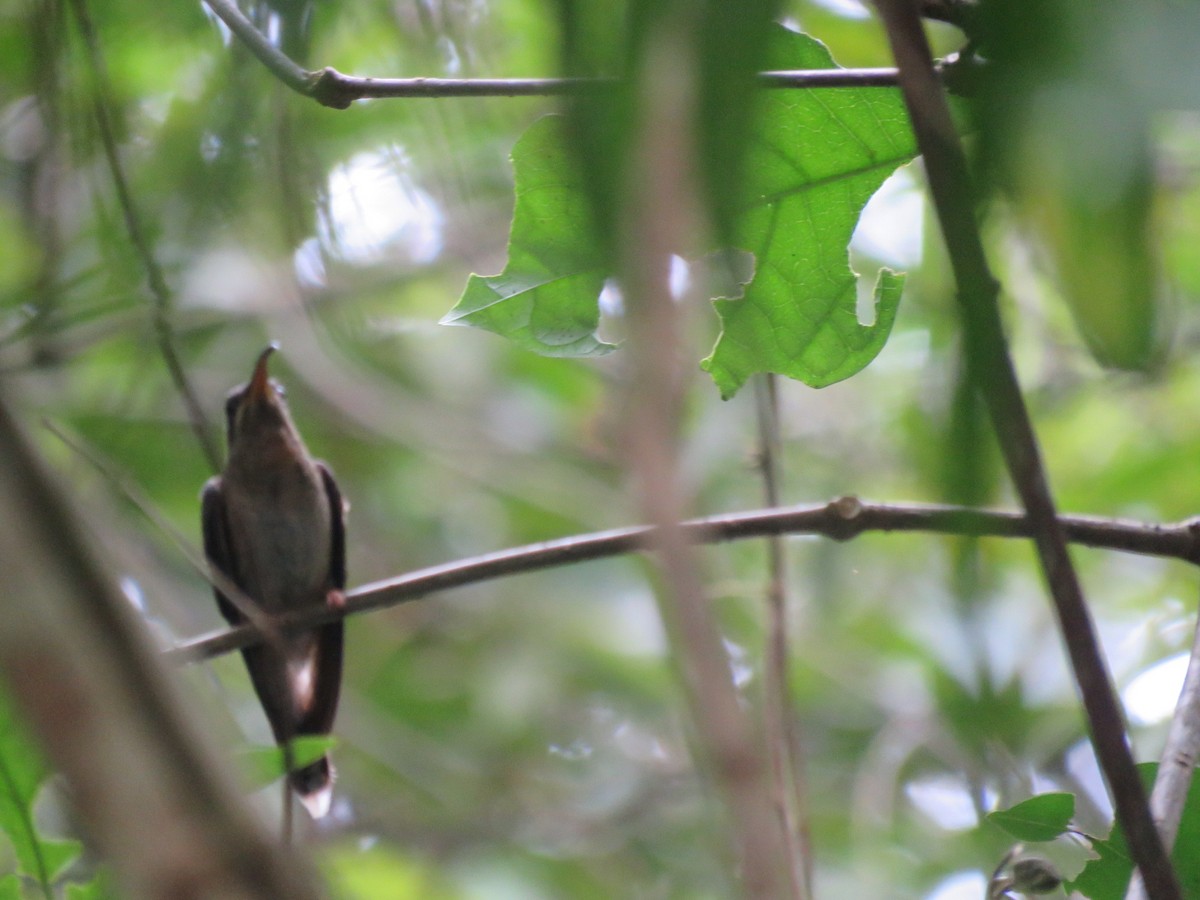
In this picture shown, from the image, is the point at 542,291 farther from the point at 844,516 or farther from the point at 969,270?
the point at 969,270

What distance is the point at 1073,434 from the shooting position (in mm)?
7723

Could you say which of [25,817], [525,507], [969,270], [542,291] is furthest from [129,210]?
[525,507]

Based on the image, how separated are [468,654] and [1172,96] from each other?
875 centimetres

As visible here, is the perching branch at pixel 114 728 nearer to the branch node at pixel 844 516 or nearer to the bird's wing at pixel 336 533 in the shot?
the branch node at pixel 844 516

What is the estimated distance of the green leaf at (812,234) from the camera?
2.27 m

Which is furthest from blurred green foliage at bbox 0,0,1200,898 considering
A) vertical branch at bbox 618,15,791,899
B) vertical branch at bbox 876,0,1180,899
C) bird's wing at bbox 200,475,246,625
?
vertical branch at bbox 618,15,791,899

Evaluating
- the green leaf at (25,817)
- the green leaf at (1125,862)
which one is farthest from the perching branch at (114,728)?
the green leaf at (25,817)

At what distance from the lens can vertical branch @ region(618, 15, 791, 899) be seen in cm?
66

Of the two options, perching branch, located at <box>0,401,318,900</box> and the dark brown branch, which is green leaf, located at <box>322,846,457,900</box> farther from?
perching branch, located at <box>0,401,318,900</box>

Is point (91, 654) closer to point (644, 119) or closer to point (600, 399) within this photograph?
point (644, 119)

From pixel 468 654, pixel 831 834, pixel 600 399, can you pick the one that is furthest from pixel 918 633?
pixel 468 654

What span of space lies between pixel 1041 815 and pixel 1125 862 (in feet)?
0.62

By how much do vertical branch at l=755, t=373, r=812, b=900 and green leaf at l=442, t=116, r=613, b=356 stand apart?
0.77 meters

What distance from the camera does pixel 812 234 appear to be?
2.41 metres
